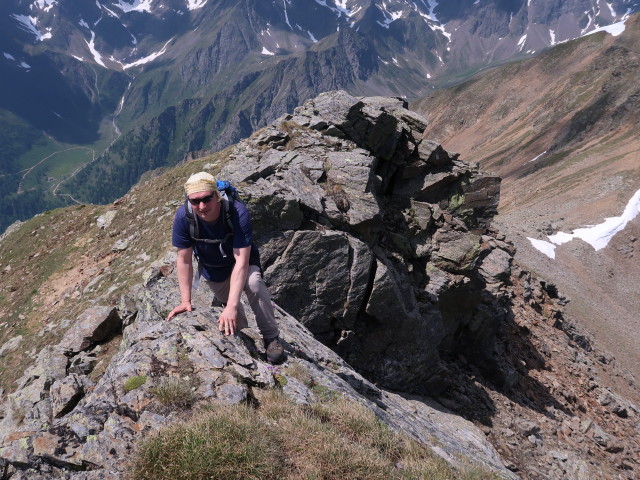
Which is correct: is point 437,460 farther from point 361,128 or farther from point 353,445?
point 361,128

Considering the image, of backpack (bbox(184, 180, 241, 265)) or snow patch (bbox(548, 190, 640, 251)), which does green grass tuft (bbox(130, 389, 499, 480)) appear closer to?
backpack (bbox(184, 180, 241, 265))

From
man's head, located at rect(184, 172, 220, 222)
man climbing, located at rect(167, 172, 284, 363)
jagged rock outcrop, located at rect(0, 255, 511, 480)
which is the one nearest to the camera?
jagged rock outcrop, located at rect(0, 255, 511, 480)

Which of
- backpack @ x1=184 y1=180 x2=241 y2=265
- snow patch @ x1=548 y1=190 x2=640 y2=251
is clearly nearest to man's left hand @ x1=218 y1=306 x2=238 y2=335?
backpack @ x1=184 y1=180 x2=241 y2=265

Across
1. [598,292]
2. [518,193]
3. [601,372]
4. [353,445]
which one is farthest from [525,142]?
[353,445]

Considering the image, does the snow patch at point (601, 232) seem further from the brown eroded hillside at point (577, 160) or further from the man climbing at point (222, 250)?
the man climbing at point (222, 250)

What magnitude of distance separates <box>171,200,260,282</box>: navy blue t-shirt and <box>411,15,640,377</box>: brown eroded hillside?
43082 millimetres

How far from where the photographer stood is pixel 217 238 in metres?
8.84

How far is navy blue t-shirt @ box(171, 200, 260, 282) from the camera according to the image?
333 inches

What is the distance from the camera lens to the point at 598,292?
48406 mm

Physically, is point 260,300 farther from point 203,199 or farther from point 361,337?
point 361,337

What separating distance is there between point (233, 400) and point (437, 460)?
13.4ft

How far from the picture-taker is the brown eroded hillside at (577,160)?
4803cm

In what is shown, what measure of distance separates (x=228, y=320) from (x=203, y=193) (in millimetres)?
2726

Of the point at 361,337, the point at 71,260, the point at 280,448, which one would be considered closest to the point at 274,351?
the point at 280,448
